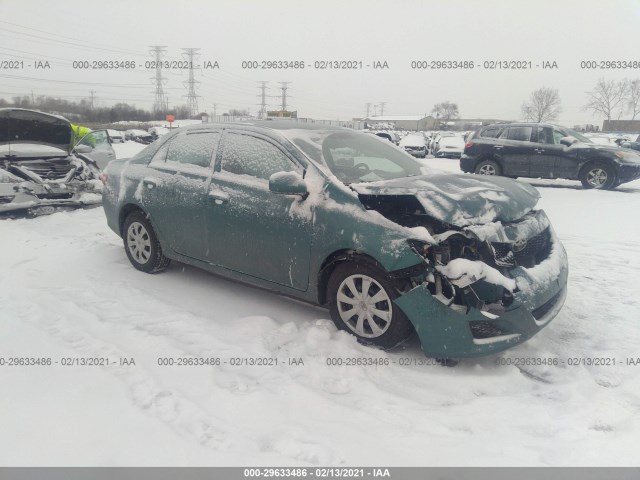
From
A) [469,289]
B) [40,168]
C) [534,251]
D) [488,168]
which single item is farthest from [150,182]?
[488,168]

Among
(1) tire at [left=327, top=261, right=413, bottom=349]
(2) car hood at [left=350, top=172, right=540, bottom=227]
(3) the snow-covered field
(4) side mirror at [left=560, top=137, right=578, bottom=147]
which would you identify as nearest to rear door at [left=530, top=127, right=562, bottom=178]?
(4) side mirror at [left=560, top=137, right=578, bottom=147]

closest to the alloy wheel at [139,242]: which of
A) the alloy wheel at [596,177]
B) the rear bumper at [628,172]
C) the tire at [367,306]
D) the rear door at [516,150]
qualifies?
the tire at [367,306]

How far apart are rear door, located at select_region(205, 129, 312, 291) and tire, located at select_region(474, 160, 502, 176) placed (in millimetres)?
9362

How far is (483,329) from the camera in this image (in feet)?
9.48

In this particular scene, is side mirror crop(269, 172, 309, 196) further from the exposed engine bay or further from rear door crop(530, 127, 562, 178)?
rear door crop(530, 127, 562, 178)

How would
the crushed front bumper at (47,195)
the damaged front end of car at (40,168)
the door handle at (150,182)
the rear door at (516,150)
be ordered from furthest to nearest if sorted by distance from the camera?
the rear door at (516,150) → the damaged front end of car at (40,168) → the crushed front bumper at (47,195) → the door handle at (150,182)

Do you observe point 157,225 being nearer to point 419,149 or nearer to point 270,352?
point 270,352

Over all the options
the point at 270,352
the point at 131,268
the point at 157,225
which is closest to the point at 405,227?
the point at 270,352

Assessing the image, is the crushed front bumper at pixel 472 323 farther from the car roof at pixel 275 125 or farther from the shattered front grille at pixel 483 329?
the car roof at pixel 275 125

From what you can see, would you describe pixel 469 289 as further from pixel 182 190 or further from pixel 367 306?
pixel 182 190

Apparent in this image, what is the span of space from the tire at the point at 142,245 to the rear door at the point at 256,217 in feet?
2.82

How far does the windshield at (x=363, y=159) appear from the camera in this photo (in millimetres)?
3666

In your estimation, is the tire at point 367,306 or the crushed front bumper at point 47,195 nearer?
the tire at point 367,306

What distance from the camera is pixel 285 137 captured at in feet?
12.4
